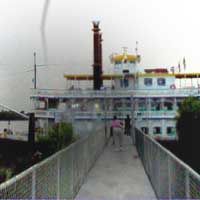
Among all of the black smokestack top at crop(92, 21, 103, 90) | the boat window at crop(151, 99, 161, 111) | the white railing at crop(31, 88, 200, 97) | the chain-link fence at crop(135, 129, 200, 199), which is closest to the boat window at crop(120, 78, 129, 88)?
the black smokestack top at crop(92, 21, 103, 90)

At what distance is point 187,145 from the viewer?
35.8ft

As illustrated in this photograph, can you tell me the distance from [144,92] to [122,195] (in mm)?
27445

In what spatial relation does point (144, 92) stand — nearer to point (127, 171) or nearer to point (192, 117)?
point (192, 117)

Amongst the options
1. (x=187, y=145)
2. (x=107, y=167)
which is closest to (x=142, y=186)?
(x=107, y=167)

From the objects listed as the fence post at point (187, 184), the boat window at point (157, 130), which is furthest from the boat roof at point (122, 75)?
the fence post at point (187, 184)

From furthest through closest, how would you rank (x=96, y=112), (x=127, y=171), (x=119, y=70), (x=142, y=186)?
1. (x=119, y=70)
2. (x=96, y=112)
3. (x=127, y=171)
4. (x=142, y=186)

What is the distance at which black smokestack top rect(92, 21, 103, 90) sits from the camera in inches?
1505

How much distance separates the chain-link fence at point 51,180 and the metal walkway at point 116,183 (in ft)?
1.02

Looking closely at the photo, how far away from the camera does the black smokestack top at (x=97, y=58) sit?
38228 millimetres

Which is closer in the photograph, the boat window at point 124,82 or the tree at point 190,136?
the tree at point 190,136

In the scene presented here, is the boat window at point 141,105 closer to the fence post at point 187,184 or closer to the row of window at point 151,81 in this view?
the row of window at point 151,81

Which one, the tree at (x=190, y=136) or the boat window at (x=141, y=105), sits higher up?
the boat window at (x=141, y=105)

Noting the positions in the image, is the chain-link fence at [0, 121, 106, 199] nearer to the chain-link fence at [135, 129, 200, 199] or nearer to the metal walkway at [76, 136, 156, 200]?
the metal walkway at [76, 136, 156, 200]

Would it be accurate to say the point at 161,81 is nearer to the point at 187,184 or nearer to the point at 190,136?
the point at 190,136
